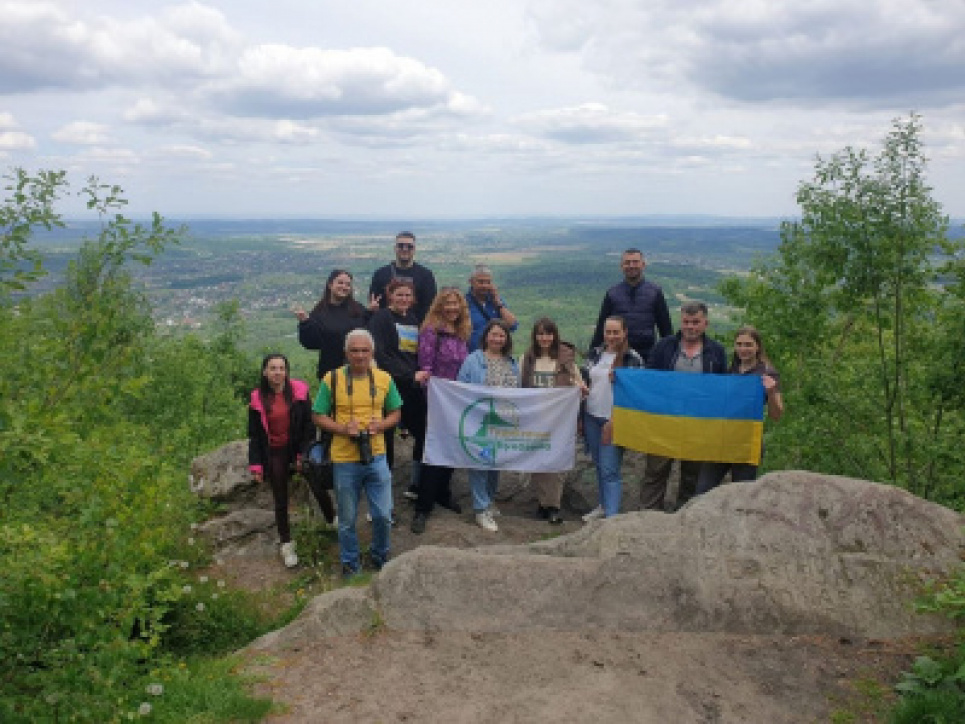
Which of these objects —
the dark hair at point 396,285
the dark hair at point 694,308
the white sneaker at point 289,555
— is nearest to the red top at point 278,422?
the white sneaker at point 289,555

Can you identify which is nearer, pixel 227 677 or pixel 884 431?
pixel 227 677

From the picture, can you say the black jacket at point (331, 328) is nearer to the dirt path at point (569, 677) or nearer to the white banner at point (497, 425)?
the white banner at point (497, 425)

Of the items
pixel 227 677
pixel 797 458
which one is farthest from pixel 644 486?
pixel 227 677

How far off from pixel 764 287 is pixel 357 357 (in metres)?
9.50

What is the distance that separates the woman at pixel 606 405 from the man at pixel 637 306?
14.0 inches

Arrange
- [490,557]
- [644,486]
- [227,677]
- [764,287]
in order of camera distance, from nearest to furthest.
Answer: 1. [227,677]
2. [490,557]
3. [644,486]
4. [764,287]

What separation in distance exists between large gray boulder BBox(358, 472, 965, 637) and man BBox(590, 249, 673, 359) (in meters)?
2.94

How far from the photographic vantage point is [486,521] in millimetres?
9375

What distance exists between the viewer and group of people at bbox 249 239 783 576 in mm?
8211

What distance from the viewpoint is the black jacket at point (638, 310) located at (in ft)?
30.6

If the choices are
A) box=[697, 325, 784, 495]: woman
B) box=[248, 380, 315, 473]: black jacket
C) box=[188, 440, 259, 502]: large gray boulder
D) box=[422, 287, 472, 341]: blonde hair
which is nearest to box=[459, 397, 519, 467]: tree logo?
box=[422, 287, 472, 341]: blonde hair

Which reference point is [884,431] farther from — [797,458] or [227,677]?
[227,677]

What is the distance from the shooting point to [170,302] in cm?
6806

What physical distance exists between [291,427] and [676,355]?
4.53 m
